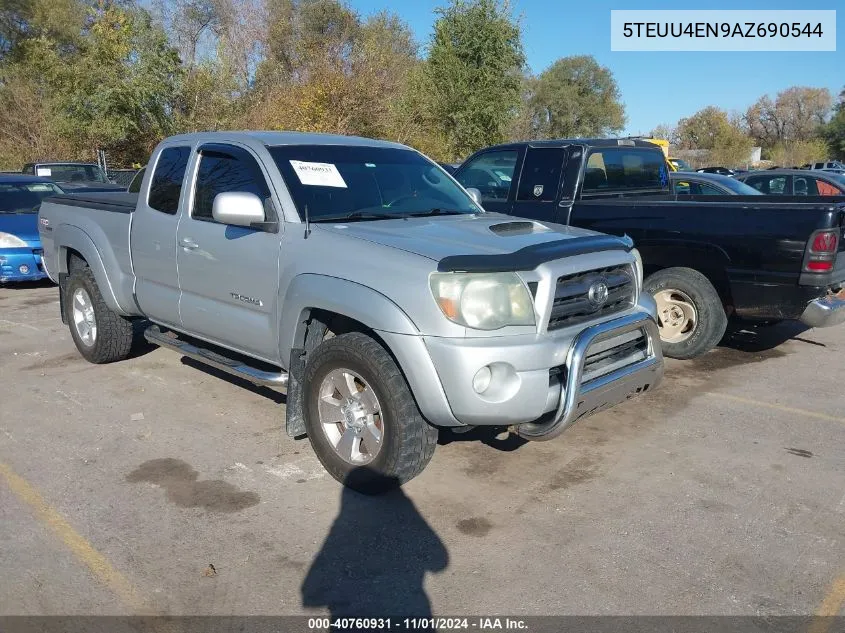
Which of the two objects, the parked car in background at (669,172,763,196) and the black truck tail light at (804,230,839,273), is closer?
the black truck tail light at (804,230,839,273)

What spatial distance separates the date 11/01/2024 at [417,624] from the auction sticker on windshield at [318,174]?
258 cm

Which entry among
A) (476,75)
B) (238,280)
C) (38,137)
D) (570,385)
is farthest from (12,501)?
(38,137)

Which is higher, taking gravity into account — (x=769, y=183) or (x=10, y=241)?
(x=769, y=183)

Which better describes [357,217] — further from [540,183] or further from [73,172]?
[73,172]

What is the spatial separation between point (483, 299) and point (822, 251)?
3351mm

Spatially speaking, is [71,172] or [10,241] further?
[71,172]

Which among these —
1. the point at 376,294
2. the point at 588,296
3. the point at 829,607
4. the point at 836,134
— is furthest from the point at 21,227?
the point at 836,134

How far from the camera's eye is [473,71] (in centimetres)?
2261

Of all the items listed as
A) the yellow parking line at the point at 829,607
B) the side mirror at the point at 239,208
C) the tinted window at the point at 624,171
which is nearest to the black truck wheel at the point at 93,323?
Answer: the side mirror at the point at 239,208

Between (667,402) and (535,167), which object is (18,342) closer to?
(535,167)

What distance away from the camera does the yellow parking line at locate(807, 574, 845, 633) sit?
2.91m

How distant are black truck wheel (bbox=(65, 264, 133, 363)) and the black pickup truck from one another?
3.27 metres

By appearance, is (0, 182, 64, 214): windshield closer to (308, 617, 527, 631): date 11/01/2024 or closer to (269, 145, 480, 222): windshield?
(269, 145, 480, 222): windshield

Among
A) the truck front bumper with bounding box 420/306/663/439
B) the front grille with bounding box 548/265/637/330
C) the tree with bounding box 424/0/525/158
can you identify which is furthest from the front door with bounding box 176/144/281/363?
the tree with bounding box 424/0/525/158
